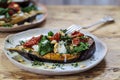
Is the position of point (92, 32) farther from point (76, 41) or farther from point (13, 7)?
point (13, 7)

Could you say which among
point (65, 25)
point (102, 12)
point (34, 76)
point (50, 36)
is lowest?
point (34, 76)

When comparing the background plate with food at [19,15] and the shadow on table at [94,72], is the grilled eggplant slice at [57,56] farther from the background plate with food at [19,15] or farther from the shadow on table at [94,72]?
the background plate with food at [19,15]

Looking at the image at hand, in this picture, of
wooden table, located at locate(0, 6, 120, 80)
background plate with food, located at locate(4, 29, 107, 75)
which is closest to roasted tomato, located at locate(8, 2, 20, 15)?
wooden table, located at locate(0, 6, 120, 80)

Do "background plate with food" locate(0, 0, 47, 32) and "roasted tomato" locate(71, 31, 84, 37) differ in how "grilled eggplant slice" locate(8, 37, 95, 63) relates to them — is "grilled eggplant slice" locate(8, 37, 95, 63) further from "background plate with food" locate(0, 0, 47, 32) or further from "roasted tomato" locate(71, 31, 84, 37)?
"background plate with food" locate(0, 0, 47, 32)

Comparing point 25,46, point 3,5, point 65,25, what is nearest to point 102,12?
point 65,25

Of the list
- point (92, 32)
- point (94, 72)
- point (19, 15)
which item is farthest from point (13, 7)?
point (94, 72)

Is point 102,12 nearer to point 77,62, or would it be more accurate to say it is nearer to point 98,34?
point 98,34
